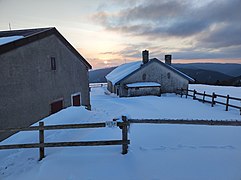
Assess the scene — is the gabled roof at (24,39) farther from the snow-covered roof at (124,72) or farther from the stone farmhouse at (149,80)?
the snow-covered roof at (124,72)

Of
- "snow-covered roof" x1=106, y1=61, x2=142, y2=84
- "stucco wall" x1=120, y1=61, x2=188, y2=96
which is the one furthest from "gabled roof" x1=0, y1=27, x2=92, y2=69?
"stucco wall" x1=120, y1=61, x2=188, y2=96

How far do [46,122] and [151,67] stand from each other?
20895 millimetres

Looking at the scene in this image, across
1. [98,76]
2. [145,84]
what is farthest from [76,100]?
[98,76]

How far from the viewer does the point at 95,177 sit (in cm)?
436

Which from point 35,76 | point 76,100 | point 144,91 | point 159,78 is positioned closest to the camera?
point 35,76

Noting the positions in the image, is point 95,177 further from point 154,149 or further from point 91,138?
point 91,138

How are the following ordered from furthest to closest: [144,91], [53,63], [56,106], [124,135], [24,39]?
[144,91] → [56,106] → [53,63] → [24,39] → [124,135]

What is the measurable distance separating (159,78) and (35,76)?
823 inches

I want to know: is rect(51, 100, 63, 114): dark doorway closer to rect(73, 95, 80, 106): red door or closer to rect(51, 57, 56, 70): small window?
rect(73, 95, 80, 106): red door

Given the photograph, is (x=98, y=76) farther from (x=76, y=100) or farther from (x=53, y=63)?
(x=53, y=63)

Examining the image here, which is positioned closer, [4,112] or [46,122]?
[4,112]

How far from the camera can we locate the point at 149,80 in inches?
1080

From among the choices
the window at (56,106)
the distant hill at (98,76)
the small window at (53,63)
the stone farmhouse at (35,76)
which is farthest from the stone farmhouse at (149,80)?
the distant hill at (98,76)

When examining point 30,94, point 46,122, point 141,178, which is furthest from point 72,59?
point 141,178
